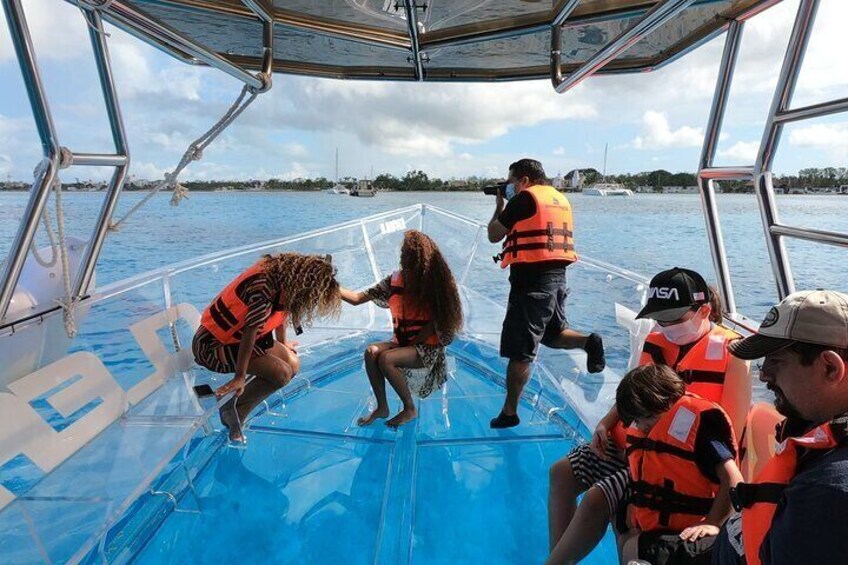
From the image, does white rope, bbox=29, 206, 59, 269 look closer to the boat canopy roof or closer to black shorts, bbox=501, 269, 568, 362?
the boat canopy roof

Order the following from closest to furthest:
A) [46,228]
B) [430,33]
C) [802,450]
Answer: [802,450]
[46,228]
[430,33]

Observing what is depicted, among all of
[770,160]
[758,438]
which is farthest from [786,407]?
[770,160]

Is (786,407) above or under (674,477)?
above

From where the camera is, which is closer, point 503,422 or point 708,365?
point 708,365

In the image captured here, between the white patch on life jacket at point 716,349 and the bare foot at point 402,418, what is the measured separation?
1.35 metres

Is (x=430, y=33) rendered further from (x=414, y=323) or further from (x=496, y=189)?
(x=414, y=323)

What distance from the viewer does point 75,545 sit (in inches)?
58.9

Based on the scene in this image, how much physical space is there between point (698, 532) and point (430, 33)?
1985 mm

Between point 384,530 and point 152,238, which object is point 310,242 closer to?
point 384,530

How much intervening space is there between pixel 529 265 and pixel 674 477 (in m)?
1.27

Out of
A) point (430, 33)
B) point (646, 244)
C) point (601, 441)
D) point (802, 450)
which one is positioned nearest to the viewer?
point (802, 450)

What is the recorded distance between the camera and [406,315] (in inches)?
101

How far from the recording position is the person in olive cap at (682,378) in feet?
4.80

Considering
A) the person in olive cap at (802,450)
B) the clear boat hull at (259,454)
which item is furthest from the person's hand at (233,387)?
the person in olive cap at (802,450)
